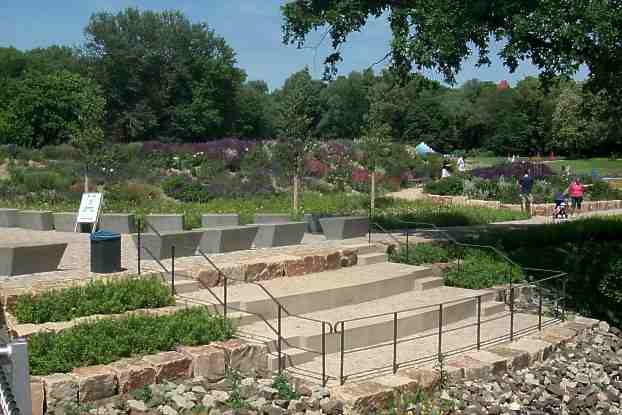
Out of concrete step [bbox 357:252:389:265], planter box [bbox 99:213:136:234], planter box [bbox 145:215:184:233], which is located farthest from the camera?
planter box [bbox 145:215:184:233]

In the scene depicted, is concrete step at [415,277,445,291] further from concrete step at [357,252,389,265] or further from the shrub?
the shrub

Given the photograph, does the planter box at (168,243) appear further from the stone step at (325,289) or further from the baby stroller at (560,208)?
the baby stroller at (560,208)

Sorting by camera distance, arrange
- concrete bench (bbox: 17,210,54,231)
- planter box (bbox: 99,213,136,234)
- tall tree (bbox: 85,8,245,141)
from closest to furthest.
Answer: planter box (bbox: 99,213,136,234)
concrete bench (bbox: 17,210,54,231)
tall tree (bbox: 85,8,245,141)

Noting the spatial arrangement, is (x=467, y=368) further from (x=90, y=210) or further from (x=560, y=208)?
(x=560, y=208)

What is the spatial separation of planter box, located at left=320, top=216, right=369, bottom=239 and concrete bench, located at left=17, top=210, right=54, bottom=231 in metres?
7.00

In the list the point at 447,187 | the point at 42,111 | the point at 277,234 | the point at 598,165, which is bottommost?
the point at 277,234

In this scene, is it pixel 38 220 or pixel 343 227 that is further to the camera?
pixel 38 220

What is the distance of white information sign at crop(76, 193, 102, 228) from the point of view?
1367 centimetres

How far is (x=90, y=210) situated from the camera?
1381 centimetres

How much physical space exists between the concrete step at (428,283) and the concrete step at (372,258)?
1152 mm

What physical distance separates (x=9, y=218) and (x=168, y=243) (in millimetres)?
8315

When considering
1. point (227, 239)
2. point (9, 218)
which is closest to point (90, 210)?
point (227, 239)

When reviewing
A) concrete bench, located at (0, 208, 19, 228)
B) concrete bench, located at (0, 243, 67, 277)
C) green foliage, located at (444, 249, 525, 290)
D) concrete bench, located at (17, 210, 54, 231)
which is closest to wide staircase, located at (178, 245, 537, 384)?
green foliage, located at (444, 249, 525, 290)

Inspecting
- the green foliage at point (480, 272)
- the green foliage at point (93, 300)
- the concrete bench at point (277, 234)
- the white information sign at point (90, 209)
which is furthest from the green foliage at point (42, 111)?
the green foliage at point (93, 300)
